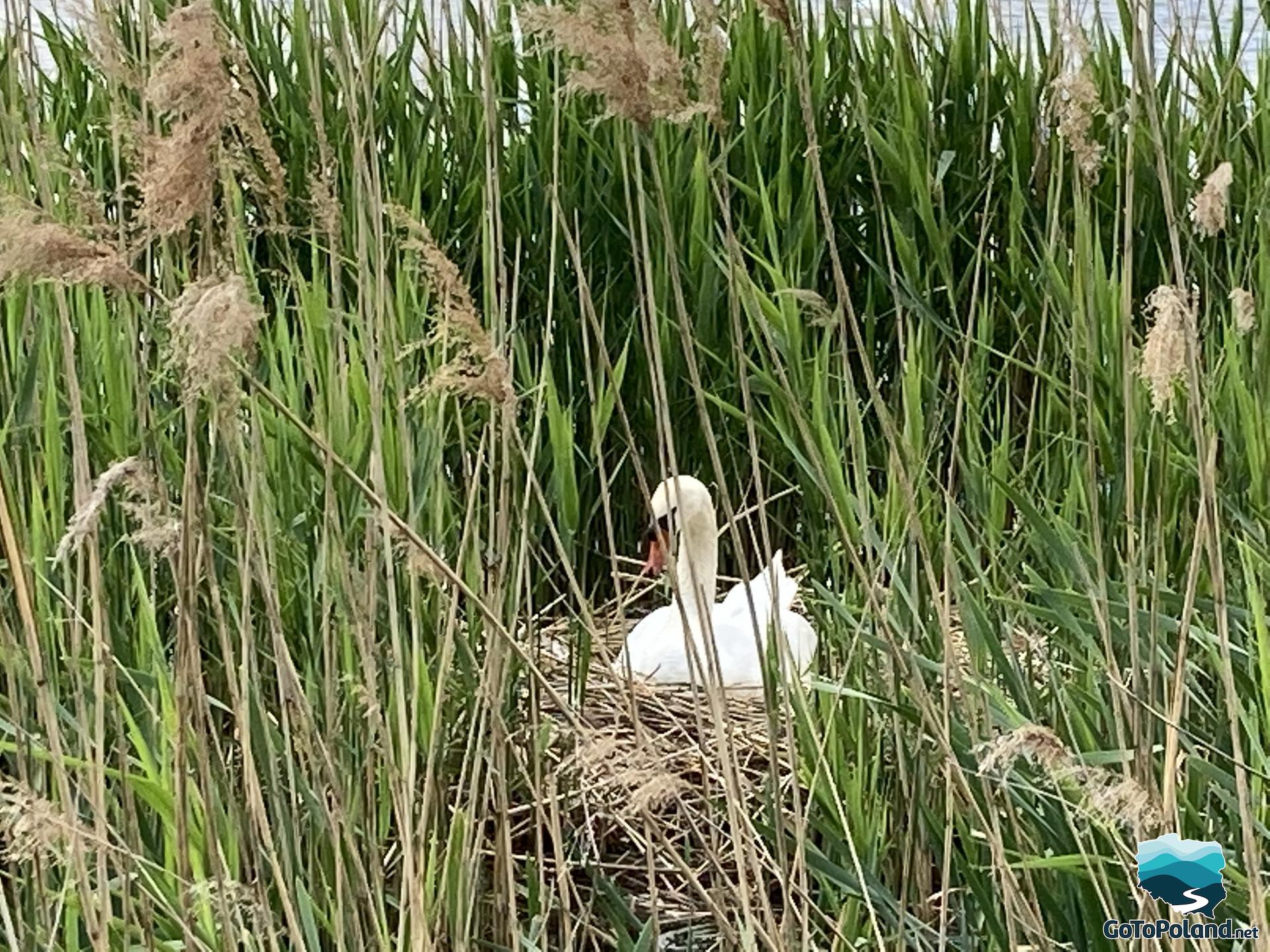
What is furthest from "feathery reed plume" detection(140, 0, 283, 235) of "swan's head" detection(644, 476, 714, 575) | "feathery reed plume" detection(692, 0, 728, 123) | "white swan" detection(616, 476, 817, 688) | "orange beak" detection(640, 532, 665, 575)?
"orange beak" detection(640, 532, 665, 575)

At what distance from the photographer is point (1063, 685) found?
148cm

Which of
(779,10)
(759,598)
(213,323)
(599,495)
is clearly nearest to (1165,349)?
(779,10)

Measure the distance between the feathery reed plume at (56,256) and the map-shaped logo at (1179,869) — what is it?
0.66m

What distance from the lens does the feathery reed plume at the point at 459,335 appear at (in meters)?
0.99

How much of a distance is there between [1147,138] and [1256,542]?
1.13 m

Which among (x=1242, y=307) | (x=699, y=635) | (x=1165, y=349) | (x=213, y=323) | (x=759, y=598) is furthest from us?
(x=759, y=598)

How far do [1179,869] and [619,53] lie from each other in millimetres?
582

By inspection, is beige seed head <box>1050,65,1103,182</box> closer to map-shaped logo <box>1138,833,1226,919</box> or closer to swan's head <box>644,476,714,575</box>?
map-shaped logo <box>1138,833,1226,919</box>

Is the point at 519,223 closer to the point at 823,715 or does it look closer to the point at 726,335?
the point at 726,335

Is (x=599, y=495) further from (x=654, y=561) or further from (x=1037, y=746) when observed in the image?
(x=1037, y=746)

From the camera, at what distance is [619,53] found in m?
0.98

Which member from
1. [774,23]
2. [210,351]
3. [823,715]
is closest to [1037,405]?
[774,23]

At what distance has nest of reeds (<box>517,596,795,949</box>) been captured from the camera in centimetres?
117

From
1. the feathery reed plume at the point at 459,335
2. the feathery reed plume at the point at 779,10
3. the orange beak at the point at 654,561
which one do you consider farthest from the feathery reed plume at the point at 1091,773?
the orange beak at the point at 654,561
